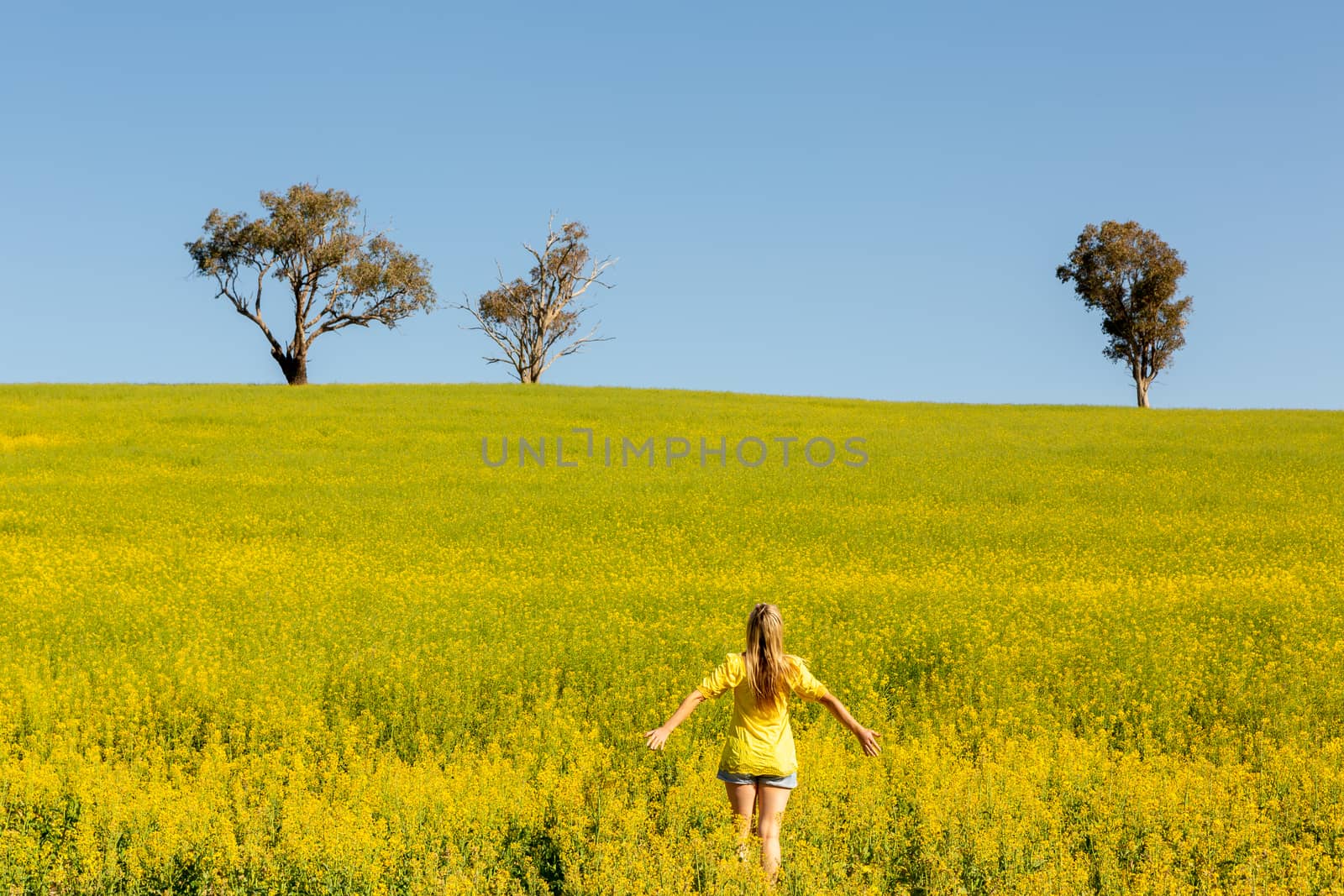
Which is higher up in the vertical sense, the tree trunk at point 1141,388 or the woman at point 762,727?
the tree trunk at point 1141,388

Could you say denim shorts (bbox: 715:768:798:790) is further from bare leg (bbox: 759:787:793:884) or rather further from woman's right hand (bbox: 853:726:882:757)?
woman's right hand (bbox: 853:726:882:757)

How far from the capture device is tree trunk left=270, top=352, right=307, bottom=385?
5462cm

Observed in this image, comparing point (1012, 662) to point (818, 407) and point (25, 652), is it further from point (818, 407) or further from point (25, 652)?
point (818, 407)

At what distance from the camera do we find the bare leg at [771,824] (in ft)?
22.0

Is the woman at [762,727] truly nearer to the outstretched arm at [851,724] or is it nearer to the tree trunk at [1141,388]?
the outstretched arm at [851,724]

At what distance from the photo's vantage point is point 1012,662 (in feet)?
40.9

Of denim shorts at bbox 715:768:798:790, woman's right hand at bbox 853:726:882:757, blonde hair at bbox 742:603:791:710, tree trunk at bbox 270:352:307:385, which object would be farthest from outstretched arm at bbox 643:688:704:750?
tree trunk at bbox 270:352:307:385

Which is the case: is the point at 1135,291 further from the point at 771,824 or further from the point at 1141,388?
the point at 771,824

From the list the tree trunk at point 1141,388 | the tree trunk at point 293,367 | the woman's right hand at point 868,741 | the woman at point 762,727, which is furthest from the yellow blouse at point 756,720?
the tree trunk at point 1141,388

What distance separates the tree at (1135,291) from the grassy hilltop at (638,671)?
34.0 meters

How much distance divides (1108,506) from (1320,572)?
20.8 ft

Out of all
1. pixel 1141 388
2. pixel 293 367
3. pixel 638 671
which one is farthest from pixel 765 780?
→ pixel 1141 388

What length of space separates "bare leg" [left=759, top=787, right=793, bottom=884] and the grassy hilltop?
24 centimetres

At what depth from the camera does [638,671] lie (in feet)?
39.1
